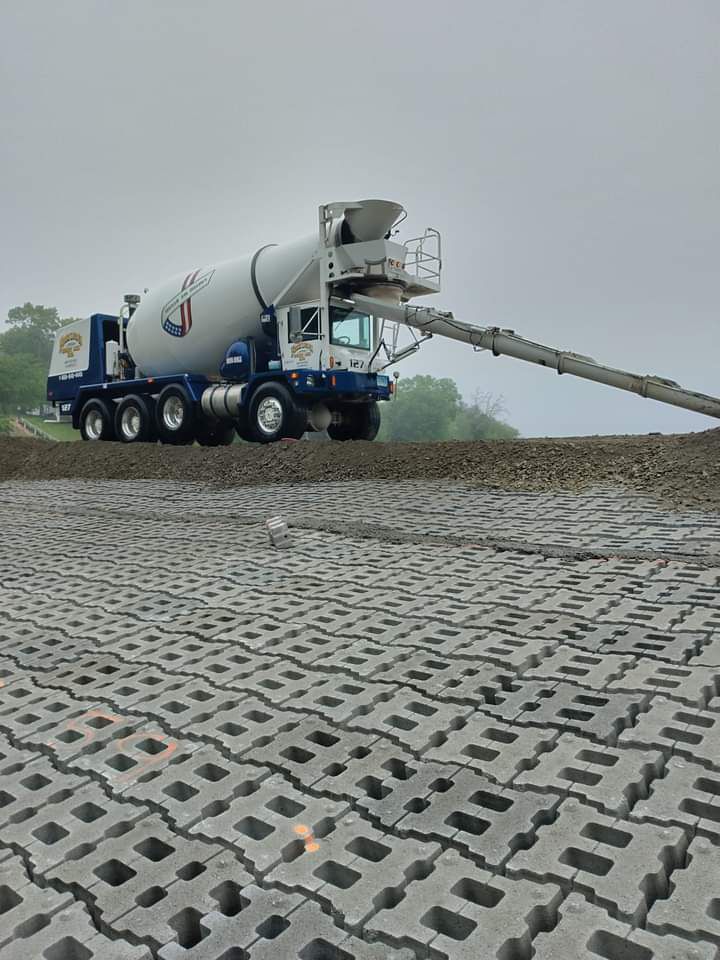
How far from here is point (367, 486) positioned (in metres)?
8.82

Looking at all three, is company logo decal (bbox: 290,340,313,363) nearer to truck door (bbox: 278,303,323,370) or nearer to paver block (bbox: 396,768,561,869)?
truck door (bbox: 278,303,323,370)

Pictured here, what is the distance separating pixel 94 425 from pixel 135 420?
155cm

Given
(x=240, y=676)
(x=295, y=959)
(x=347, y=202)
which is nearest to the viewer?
(x=295, y=959)

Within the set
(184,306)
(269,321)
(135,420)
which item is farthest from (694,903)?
(135,420)

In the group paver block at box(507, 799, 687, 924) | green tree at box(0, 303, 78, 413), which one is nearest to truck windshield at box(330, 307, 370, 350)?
paver block at box(507, 799, 687, 924)

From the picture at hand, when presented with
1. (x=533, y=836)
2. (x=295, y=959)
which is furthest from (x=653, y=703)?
(x=295, y=959)

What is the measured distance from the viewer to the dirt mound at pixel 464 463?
26.5 ft

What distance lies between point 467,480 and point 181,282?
7.78m

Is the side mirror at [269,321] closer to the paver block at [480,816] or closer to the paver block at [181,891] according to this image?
the paver block at [480,816]

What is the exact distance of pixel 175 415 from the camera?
14.1 meters

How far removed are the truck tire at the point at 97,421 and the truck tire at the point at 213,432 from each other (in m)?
2.40

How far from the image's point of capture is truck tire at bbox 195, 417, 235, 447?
14.0m

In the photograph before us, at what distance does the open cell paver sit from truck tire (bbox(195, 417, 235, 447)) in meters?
9.52

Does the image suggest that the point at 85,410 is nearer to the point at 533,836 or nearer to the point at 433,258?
the point at 433,258
